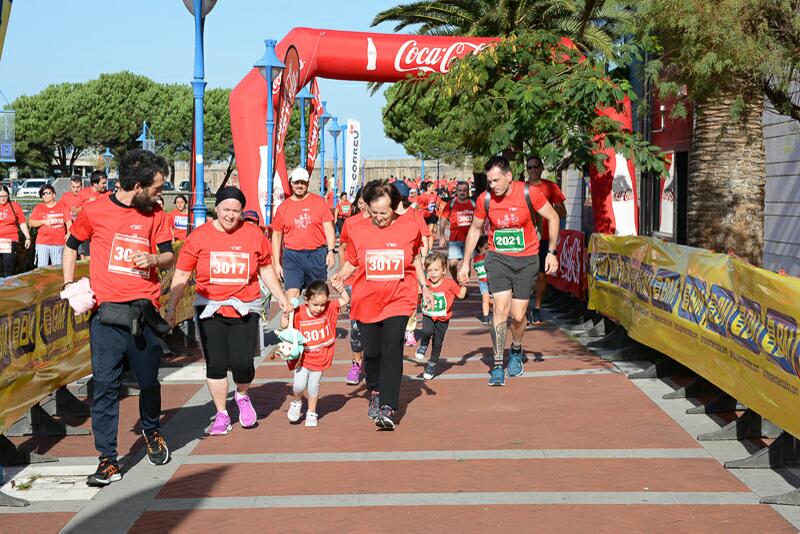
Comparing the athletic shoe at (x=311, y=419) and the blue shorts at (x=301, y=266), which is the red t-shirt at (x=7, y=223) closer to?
the blue shorts at (x=301, y=266)

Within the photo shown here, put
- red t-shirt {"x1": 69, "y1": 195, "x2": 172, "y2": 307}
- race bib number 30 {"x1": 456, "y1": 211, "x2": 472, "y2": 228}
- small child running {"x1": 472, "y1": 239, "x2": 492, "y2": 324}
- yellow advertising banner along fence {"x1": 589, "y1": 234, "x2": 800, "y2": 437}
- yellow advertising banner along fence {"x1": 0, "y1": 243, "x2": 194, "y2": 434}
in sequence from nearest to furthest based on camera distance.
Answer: yellow advertising banner along fence {"x1": 589, "y1": 234, "x2": 800, "y2": 437} → red t-shirt {"x1": 69, "y1": 195, "x2": 172, "y2": 307} → yellow advertising banner along fence {"x1": 0, "y1": 243, "x2": 194, "y2": 434} → small child running {"x1": 472, "y1": 239, "x2": 492, "y2": 324} → race bib number 30 {"x1": 456, "y1": 211, "x2": 472, "y2": 228}

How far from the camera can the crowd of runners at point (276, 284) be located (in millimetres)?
7207

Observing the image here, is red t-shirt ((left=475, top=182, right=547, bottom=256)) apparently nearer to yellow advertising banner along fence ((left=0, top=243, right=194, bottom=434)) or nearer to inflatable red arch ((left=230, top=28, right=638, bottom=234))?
yellow advertising banner along fence ((left=0, top=243, right=194, bottom=434))

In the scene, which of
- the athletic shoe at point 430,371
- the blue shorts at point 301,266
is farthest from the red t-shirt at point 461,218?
the athletic shoe at point 430,371

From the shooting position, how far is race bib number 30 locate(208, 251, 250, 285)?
823cm

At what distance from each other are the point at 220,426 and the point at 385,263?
5.73 ft

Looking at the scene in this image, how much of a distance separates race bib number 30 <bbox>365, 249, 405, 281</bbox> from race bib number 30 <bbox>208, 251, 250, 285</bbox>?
1.02m

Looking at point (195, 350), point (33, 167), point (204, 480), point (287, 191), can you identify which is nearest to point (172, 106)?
point (33, 167)

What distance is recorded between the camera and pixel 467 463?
7.36 m

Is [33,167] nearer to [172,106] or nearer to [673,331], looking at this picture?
[172,106]

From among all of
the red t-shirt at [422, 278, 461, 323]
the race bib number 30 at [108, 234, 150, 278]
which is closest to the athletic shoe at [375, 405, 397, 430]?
the race bib number 30 at [108, 234, 150, 278]

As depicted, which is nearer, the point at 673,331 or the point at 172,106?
the point at 673,331

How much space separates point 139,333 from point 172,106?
99.3 metres

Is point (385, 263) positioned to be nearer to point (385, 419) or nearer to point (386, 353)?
point (386, 353)
